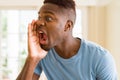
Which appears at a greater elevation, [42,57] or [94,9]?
[94,9]

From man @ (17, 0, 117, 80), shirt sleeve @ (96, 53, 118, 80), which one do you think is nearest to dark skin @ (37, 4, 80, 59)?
man @ (17, 0, 117, 80)

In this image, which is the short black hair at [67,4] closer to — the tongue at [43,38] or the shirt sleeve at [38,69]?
the tongue at [43,38]

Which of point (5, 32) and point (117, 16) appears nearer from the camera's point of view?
point (117, 16)

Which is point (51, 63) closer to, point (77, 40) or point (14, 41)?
point (77, 40)

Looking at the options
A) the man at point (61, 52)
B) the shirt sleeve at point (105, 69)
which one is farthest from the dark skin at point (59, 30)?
the shirt sleeve at point (105, 69)

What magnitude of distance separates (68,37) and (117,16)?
1688 mm

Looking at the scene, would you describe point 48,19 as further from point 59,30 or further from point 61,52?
point 61,52

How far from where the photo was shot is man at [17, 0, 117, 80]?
118cm

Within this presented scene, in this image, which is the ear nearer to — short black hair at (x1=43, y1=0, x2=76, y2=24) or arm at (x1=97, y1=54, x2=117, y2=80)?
short black hair at (x1=43, y1=0, x2=76, y2=24)

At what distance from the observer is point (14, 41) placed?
3596 mm

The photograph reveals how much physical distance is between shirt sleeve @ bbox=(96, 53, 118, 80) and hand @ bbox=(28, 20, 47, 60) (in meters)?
0.30

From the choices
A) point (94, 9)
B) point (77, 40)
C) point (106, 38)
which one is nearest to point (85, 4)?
point (94, 9)

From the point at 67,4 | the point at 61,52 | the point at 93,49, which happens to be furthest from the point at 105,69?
the point at 67,4

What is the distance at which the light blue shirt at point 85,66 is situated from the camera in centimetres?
120
